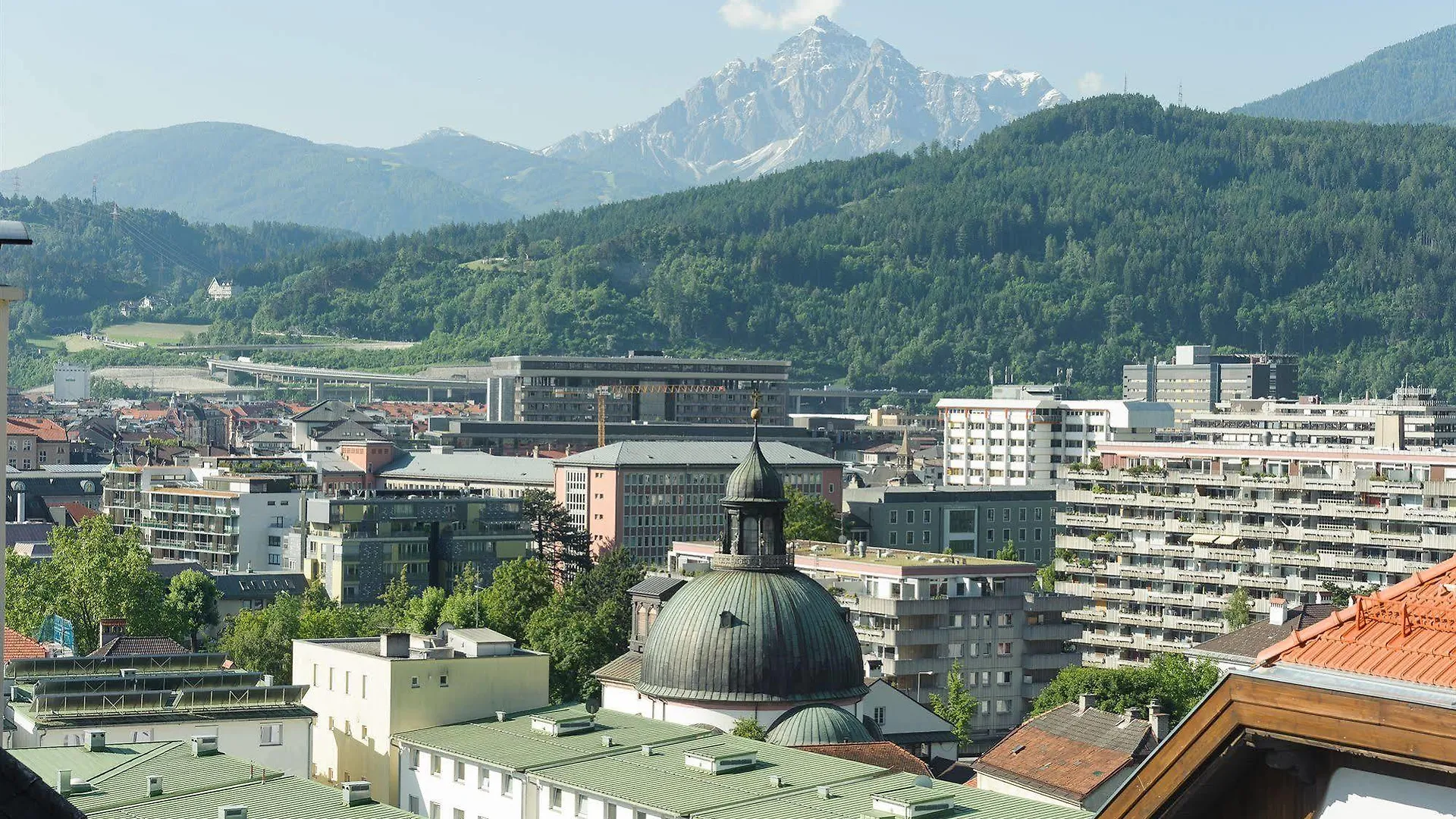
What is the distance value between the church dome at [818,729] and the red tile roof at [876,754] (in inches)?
21.6

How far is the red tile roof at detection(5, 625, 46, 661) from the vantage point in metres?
68.4

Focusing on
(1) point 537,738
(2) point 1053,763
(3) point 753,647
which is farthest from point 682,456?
(2) point 1053,763

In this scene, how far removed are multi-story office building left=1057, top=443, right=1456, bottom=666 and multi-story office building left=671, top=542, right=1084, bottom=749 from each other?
1069 cm

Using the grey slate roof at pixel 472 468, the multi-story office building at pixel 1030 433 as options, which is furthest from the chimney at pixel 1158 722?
the multi-story office building at pixel 1030 433

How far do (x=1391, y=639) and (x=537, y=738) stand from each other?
5080 centimetres

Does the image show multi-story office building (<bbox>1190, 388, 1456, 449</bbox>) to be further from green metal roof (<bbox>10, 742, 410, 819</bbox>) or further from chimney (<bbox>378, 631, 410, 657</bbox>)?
green metal roof (<bbox>10, 742, 410, 819</bbox>)

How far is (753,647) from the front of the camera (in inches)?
2466

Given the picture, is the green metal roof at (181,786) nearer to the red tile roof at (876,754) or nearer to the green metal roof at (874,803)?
the green metal roof at (874,803)

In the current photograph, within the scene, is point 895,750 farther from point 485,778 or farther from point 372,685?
point 372,685

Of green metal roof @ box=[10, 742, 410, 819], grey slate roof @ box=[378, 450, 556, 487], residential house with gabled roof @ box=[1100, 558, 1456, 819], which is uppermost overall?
residential house with gabled roof @ box=[1100, 558, 1456, 819]

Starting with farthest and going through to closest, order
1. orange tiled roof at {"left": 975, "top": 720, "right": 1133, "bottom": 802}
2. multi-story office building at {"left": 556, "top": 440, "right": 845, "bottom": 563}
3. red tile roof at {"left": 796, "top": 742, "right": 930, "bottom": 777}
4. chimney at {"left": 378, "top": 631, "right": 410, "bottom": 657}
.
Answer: multi-story office building at {"left": 556, "top": 440, "right": 845, "bottom": 563}, chimney at {"left": 378, "top": 631, "right": 410, "bottom": 657}, red tile roof at {"left": 796, "top": 742, "right": 930, "bottom": 777}, orange tiled roof at {"left": 975, "top": 720, "right": 1133, "bottom": 802}

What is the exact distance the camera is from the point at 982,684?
85.7 meters

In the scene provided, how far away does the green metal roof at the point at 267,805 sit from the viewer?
40500mm

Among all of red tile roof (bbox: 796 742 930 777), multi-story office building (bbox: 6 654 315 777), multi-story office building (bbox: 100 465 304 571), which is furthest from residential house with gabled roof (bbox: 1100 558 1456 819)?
multi-story office building (bbox: 100 465 304 571)
